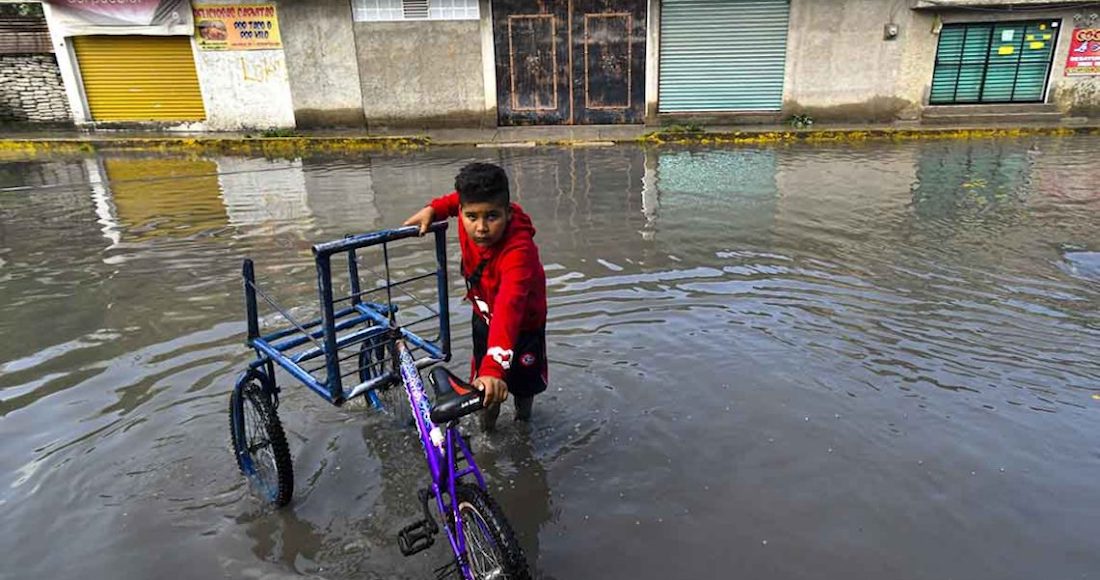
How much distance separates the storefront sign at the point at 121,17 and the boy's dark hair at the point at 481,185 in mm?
16789

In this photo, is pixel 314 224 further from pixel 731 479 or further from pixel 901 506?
pixel 901 506

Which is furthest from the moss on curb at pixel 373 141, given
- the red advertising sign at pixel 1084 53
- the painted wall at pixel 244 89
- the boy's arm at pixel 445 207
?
the boy's arm at pixel 445 207

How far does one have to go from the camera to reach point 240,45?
648 inches

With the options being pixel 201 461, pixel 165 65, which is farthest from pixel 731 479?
pixel 165 65

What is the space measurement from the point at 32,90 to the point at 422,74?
31.5 feet

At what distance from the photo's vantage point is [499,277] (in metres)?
2.97

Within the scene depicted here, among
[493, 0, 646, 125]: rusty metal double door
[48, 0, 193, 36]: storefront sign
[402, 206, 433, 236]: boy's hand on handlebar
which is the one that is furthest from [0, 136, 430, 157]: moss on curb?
[402, 206, 433, 236]: boy's hand on handlebar

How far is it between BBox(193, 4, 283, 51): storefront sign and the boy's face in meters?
16.0

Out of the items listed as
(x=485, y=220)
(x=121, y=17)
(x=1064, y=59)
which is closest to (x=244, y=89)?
(x=121, y=17)

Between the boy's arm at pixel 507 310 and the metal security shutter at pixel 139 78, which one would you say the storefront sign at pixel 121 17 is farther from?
the boy's arm at pixel 507 310

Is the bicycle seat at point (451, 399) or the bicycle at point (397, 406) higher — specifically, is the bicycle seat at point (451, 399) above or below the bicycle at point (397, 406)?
above

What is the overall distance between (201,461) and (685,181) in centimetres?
854

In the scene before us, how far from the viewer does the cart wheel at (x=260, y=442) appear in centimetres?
304

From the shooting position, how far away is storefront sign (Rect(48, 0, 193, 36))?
16000mm
